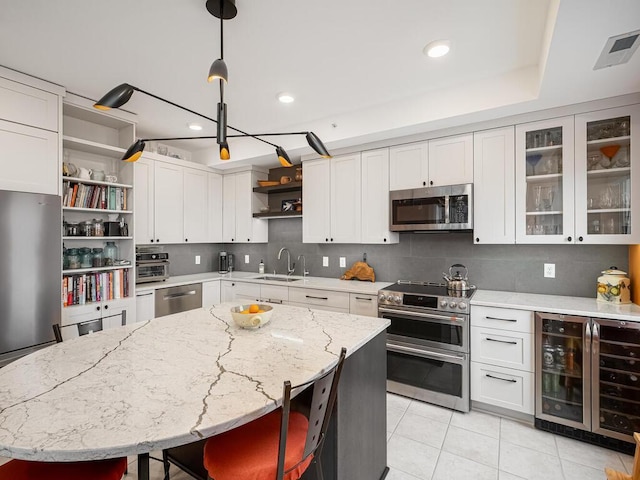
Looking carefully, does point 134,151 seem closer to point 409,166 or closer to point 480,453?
point 409,166

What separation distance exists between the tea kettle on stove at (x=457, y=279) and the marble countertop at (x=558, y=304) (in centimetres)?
13

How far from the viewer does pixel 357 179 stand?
3572mm

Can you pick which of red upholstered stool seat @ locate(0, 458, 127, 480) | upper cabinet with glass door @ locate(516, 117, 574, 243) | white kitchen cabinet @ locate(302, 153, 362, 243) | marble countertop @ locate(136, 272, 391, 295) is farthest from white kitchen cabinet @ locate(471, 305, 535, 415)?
red upholstered stool seat @ locate(0, 458, 127, 480)

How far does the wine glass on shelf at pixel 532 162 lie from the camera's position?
8.85 ft

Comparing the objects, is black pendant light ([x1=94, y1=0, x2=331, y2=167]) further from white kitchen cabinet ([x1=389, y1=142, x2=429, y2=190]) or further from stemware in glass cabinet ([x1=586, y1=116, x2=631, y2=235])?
stemware in glass cabinet ([x1=586, y1=116, x2=631, y2=235])

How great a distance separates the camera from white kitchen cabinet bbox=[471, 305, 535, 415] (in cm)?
246

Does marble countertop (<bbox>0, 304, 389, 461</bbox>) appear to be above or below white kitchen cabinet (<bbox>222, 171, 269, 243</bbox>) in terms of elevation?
below

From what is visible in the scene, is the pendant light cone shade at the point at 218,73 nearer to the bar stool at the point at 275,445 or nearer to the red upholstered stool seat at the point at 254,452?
the bar stool at the point at 275,445

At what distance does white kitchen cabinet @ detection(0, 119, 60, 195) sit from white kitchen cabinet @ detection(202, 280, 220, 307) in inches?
77.0

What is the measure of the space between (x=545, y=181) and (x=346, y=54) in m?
1.93

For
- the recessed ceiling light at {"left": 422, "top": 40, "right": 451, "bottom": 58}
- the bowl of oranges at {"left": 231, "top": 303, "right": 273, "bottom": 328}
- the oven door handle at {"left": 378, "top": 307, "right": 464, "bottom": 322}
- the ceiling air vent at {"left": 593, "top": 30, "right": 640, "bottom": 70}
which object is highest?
the recessed ceiling light at {"left": 422, "top": 40, "right": 451, "bottom": 58}

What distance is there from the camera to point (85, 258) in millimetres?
3102

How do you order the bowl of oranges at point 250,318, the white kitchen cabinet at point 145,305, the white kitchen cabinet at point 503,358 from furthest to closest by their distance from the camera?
the white kitchen cabinet at point 145,305
the white kitchen cabinet at point 503,358
the bowl of oranges at point 250,318

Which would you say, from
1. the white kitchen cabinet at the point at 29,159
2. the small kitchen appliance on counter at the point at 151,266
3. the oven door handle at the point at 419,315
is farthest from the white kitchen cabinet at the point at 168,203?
the oven door handle at the point at 419,315
